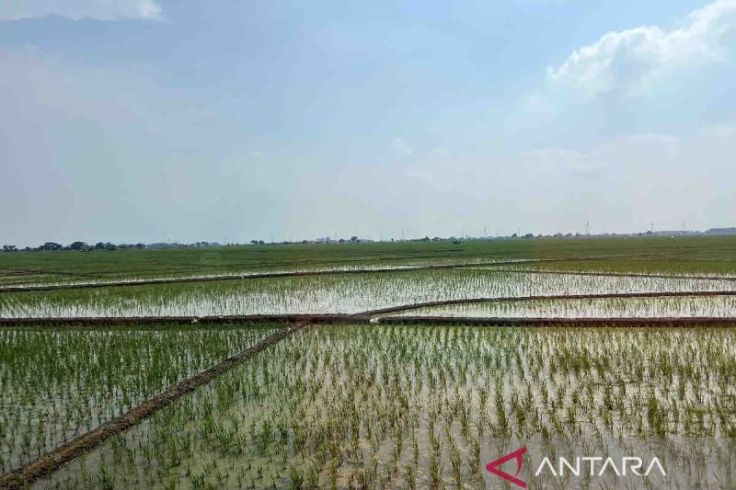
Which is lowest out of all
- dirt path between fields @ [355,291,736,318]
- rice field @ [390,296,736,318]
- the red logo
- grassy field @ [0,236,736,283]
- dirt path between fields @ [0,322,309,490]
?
the red logo

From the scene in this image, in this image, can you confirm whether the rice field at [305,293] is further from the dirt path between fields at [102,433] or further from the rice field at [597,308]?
the dirt path between fields at [102,433]

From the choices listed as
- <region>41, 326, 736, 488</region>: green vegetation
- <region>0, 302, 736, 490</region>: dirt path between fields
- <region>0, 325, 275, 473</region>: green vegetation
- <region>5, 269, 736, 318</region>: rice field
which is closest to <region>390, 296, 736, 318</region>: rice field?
<region>0, 302, 736, 490</region>: dirt path between fields

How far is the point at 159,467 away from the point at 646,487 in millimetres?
3075

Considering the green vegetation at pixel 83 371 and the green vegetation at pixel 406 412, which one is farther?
the green vegetation at pixel 83 371

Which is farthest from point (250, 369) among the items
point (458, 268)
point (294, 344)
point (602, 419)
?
point (458, 268)

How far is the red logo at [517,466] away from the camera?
10.5 ft

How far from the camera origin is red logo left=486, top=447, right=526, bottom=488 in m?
3.21

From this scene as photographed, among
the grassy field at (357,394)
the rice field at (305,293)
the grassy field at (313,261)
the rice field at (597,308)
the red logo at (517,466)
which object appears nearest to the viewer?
the red logo at (517,466)

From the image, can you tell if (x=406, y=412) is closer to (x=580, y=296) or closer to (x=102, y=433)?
(x=102, y=433)

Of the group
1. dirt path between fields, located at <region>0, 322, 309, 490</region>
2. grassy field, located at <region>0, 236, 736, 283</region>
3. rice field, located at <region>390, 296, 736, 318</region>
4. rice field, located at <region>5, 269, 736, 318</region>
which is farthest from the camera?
grassy field, located at <region>0, 236, 736, 283</region>

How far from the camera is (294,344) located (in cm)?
751

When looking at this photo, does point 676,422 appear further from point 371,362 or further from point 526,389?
point 371,362

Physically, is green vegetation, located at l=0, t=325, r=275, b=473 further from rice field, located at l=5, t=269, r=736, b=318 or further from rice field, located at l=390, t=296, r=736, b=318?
rice field, located at l=390, t=296, r=736, b=318

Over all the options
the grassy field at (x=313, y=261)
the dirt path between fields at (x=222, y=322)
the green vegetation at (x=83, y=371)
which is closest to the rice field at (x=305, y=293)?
the dirt path between fields at (x=222, y=322)
